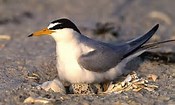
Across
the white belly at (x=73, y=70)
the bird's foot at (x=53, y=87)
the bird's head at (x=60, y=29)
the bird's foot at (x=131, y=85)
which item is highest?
the bird's head at (x=60, y=29)

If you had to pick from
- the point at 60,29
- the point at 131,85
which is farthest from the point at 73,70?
the point at 131,85

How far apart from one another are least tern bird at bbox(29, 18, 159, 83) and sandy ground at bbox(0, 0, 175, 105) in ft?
1.01

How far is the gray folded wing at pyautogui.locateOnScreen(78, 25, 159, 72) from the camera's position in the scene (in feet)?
13.4

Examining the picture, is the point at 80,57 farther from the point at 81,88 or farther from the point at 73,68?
the point at 81,88

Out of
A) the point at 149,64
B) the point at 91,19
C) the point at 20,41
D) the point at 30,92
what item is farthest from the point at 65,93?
the point at 91,19

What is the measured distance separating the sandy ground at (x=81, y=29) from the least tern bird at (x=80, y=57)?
309 millimetres

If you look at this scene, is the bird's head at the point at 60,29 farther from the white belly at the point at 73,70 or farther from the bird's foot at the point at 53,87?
the bird's foot at the point at 53,87

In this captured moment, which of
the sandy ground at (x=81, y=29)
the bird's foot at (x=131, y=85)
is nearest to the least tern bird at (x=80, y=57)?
the bird's foot at (x=131, y=85)

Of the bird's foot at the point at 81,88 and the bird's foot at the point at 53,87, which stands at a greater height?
the bird's foot at the point at 53,87

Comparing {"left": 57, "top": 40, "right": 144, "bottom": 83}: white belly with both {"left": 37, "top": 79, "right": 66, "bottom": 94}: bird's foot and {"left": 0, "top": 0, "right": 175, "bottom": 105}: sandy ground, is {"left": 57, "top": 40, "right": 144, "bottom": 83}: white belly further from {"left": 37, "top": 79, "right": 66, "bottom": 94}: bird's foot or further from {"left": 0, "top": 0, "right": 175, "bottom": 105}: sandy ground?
{"left": 0, "top": 0, "right": 175, "bottom": 105}: sandy ground

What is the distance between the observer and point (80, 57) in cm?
408

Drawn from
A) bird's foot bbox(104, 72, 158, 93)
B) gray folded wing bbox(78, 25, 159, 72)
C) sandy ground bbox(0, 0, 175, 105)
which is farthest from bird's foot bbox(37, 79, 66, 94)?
bird's foot bbox(104, 72, 158, 93)

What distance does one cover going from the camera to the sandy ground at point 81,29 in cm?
370

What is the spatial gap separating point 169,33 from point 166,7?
1.66 meters
